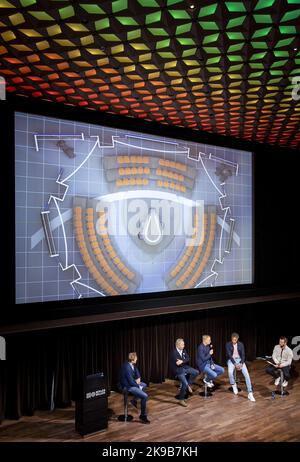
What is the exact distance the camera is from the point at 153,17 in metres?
4.12

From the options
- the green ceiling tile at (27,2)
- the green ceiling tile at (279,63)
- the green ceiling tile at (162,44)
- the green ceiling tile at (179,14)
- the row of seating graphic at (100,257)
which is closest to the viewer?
the green ceiling tile at (27,2)

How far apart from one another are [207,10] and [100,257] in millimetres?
4271

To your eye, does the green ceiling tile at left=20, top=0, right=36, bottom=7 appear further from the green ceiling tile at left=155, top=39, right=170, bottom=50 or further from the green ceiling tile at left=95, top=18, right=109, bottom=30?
the green ceiling tile at left=155, top=39, right=170, bottom=50

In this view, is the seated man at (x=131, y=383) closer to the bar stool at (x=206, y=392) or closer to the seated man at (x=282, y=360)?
the bar stool at (x=206, y=392)

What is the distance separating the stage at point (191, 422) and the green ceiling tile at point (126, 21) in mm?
4932

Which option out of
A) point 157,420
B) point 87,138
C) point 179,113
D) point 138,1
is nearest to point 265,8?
point 138,1

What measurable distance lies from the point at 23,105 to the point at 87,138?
1170mm

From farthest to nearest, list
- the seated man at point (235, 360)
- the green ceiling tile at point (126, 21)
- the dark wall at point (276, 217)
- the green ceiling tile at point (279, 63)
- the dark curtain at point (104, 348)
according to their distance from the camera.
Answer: the dark wall at point (276, 217) → the seated man at point (235, 360) → the dark curtain at point (104, 348) → the green ceiling tile at point (279, 63) → the green ceiling tile at point (126, 21)

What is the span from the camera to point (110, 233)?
7.14 metres

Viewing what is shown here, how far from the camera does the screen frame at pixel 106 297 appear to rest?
616 centimetres

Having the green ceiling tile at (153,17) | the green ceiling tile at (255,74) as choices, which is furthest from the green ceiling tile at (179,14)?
the green ceiling tile at (255,74)

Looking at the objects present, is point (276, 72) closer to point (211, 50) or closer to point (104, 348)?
point (211, 50)

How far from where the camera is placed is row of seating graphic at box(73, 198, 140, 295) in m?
6.87

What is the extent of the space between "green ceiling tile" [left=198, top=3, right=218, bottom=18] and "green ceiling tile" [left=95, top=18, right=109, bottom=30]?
94cm
